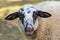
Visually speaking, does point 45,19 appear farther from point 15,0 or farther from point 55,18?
point 15,0

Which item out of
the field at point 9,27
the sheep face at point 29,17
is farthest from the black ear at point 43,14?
the field at point 9,27

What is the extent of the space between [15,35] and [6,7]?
125 inches

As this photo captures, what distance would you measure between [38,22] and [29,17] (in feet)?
1.84

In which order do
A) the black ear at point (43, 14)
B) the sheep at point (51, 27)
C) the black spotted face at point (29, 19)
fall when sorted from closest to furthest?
the black spotted face at point (29, 19) → the black ear at point (43, 14) → the sheep at point (51, 27)

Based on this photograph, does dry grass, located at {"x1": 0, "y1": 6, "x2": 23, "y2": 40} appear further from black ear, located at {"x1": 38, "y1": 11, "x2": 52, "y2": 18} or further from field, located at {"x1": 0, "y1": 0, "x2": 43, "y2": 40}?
black ear, located at {"x1": 38, "y1": 11, "x2": 52, "y2": 18}

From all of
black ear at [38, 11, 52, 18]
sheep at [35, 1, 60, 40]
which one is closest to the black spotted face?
black ear at [38, 11, 52, 18]

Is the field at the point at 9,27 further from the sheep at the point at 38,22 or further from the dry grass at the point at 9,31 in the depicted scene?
the sheep at the point at 38,22

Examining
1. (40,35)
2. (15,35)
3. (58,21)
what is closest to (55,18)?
(58,21)

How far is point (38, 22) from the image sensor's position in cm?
787

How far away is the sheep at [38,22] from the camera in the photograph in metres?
7.37

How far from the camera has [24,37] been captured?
785cm

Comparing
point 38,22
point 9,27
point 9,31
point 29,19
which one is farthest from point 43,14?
point 9,27

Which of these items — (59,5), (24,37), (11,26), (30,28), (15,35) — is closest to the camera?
(30,28)

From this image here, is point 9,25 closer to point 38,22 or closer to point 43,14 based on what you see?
point 38,22
